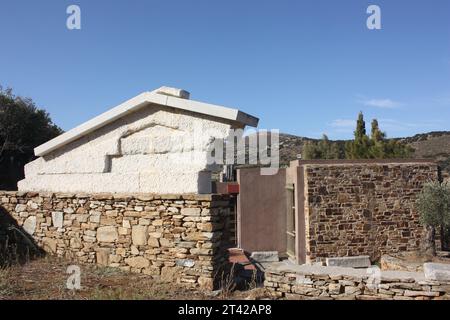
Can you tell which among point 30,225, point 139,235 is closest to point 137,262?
point 139,235

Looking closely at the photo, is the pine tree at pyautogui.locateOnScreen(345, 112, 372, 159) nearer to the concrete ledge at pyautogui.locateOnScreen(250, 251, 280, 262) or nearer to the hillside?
the hillside

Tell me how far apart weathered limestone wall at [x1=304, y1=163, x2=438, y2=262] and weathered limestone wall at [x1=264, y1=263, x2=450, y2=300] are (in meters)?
5.96

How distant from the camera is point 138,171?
7.73 m

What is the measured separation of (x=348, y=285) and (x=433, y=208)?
7.51 m

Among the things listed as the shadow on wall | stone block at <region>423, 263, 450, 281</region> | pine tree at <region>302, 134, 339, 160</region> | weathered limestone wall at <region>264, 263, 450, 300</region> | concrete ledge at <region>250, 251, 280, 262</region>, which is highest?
pine tree at <region>302, 134, 339, 160</region>

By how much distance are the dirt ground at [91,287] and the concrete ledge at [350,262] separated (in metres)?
6.30

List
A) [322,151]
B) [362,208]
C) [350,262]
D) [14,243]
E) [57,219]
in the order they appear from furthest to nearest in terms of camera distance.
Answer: [322,151] < [362,208] < [350,262] < [14,243] < [57,219]

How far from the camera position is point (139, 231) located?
7.40m

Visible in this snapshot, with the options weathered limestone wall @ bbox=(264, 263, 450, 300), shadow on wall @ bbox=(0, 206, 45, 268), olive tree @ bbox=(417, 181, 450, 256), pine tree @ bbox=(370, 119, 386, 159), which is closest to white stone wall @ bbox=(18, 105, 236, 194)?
shadow on wall @ bbox=(0, 206, 45, 268)

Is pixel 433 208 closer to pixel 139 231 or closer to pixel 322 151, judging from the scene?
pixel 139 231

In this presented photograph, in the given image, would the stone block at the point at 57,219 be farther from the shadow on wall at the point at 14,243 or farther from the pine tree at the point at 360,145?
the pine tree at the point at 360,145

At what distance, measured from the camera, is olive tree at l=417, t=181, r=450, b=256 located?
1249 centimetres
